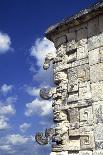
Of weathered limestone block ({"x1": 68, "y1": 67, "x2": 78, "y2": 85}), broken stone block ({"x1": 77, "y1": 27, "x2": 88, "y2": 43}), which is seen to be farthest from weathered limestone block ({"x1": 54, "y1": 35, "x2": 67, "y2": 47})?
weathered limestone block ({"x1": 68, "y1": 67, "x2": 78, "y2": 85})

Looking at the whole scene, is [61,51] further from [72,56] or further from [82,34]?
[82,34]

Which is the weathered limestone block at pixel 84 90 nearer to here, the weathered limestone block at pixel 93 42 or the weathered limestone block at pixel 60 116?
the weathered limestone block at pixel 60 116

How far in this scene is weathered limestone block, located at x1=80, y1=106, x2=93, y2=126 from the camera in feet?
21.9

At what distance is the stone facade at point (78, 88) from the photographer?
6.66 metres

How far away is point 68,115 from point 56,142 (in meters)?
0.67

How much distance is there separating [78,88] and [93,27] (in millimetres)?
1447

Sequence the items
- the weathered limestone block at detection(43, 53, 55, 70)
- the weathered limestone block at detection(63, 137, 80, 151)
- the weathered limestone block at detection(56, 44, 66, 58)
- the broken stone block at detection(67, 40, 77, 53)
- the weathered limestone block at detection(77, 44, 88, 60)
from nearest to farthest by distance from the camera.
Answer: the weathered limestone block at detection(63, 137, 80, 151) → the weathered limestone block at detection(77, 44, 88, 60) → the broken stone block at detection(67, 40, 77, 53) → the weathered limestone block at detection(56, 44, 66, 58) → the weathered limestone block at detection(43, 53, 55, 70)

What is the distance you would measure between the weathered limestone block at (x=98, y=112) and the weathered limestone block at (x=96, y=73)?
52 centimetres

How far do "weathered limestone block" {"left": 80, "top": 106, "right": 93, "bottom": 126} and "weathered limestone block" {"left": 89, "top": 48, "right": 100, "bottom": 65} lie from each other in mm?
1019

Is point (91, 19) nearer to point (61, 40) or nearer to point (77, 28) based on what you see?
point (77, 28)

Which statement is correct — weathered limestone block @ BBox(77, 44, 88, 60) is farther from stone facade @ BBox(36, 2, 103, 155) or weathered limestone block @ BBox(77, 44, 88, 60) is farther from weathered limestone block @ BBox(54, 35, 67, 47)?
weathered limestone block @ BBox(54, 35, 67, 47)

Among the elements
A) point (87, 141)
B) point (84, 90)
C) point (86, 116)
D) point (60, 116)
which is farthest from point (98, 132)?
point (60, 116)

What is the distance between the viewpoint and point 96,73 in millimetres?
6824

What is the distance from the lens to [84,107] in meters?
6.83
